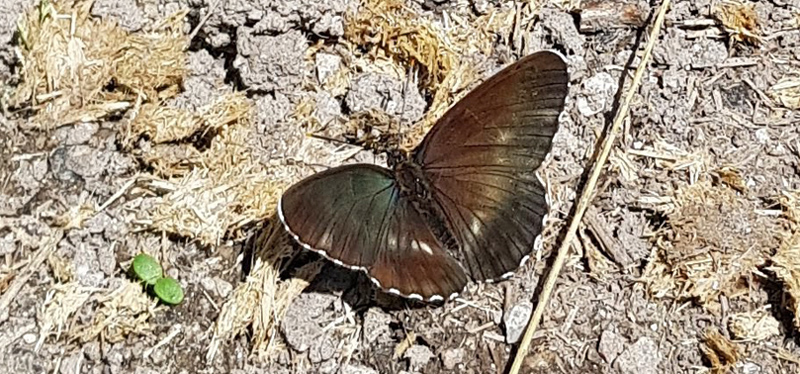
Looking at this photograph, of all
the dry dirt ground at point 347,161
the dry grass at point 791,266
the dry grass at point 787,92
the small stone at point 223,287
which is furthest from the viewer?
the dry grass at point 787,92

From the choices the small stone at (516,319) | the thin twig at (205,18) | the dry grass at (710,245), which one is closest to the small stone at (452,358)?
the small stone at (516,319)

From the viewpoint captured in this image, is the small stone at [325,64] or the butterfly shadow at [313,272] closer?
the butterfly shadow at [313,272]

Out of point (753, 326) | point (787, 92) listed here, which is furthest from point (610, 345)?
point (787, 92)

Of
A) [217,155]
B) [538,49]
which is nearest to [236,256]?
[217,155]

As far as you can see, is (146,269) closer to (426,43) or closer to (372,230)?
(372,230)

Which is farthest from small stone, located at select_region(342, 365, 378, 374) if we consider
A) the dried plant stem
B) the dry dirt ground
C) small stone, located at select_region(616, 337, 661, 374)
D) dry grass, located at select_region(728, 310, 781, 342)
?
dry grass, located at select_region(728, 310, 781, 342)

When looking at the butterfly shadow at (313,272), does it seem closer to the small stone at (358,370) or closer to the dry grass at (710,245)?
the small stone at (358,370)

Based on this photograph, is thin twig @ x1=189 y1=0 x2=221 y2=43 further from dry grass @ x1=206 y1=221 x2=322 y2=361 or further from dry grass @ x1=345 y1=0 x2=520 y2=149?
dry grass @ x1=206 y1=221 x2=322 y2=361

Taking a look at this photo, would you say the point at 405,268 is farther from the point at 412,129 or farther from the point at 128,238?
the point at 128,238
